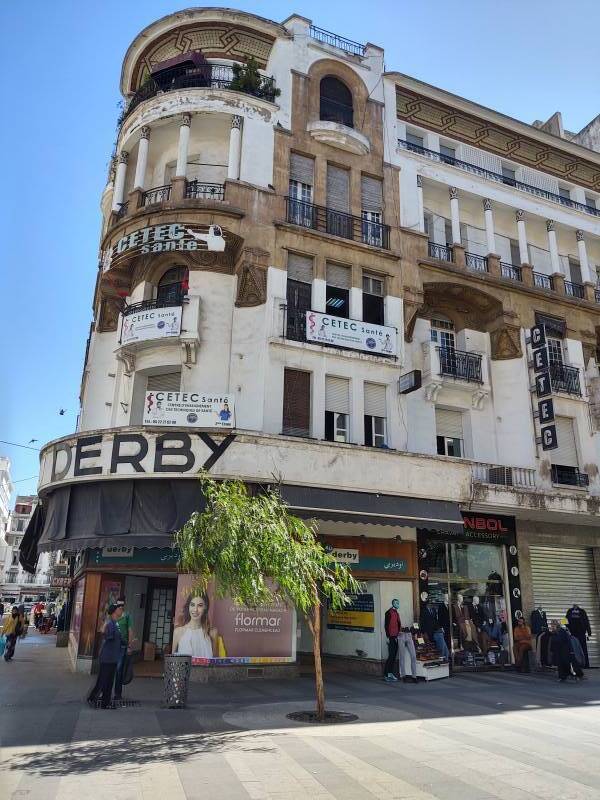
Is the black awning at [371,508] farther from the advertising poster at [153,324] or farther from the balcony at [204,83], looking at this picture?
the balcony at [204,83]

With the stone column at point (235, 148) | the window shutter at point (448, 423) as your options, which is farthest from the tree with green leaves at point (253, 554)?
the stone column at point (235, 148)

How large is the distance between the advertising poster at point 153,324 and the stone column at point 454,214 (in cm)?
1141

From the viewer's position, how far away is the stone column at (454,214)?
76.0ft

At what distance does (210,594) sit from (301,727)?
6.73 meters

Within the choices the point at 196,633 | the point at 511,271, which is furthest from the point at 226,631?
the point at 511,271

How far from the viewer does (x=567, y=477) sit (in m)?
22.2

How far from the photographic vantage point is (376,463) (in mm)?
17125

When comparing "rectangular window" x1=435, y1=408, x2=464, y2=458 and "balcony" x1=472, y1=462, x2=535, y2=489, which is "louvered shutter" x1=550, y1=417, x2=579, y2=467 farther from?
"rectangular window" x1=435, y1=408, x2=464, y2=458

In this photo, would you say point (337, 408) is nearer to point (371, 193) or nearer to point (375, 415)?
point (375, 415)

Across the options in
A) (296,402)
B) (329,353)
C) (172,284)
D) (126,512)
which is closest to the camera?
(126,512)

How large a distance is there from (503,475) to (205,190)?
1381 cm

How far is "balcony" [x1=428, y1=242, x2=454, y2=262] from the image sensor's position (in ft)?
74.8

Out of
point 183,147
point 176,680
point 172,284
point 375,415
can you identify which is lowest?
point 176,680

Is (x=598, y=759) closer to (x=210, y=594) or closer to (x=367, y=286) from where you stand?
(x=210, y=594)
